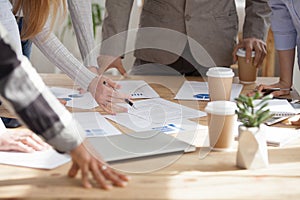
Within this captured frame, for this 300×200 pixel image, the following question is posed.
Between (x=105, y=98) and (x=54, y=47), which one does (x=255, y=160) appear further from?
(x=54, y=47)

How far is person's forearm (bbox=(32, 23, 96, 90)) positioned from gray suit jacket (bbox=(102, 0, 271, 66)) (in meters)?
0.47

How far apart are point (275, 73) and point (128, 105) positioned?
8.66 ft

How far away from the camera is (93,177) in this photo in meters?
1.35

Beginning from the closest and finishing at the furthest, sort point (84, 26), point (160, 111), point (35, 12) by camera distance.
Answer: point (35, 12)
point (160, 111)
point (84, 26)

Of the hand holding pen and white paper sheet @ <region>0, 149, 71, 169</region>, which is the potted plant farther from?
the hand holding pen

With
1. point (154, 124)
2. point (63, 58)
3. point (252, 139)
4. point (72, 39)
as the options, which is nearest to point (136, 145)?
point (154, 124)

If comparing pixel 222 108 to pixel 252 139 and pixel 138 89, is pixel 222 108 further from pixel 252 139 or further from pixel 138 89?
pixel 138 89

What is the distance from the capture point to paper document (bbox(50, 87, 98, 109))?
82.8 inches

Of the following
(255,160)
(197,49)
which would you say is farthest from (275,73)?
(255,160)

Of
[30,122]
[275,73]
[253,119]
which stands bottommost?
[275,73]

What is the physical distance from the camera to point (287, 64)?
237cm

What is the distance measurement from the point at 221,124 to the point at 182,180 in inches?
10.6

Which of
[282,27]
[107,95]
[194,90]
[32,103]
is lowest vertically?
[194,90]

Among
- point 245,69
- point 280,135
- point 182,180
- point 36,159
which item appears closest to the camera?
point 182,180
